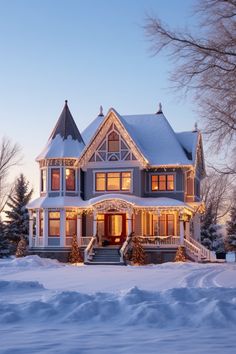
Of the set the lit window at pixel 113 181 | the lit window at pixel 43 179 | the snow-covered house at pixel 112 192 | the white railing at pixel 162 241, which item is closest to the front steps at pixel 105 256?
the snow-covered house at pixel 112 192

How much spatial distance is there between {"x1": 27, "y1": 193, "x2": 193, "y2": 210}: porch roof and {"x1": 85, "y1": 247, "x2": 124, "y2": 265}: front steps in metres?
2.98

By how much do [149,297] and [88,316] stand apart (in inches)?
75.2

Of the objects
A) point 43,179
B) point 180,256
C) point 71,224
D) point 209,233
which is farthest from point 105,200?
point 209,233

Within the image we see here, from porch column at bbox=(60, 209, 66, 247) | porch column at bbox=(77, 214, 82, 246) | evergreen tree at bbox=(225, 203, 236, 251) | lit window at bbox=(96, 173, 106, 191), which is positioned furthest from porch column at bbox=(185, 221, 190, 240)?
evergreen tree at bbox=(225, 203, 236, 251)

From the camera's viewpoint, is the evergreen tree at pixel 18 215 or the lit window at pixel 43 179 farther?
the evergreen tree at pixel 18 215

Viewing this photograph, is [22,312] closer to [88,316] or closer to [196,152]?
[88,316]

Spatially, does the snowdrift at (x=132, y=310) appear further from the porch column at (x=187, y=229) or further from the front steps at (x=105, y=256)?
the porch column at (x=187, y=229)

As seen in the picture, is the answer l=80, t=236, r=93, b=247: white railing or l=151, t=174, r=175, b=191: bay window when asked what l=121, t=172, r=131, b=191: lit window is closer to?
l=151, t=174, r=175, b=191: bay window

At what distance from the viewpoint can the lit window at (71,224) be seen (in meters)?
37.3

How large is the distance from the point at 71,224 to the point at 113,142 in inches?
246

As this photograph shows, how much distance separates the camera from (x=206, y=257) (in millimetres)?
35875

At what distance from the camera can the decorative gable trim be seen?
121ft

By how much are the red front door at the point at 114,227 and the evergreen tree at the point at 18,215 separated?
12413 millimetres

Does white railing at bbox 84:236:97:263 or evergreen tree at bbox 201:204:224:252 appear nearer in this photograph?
white railing at bbox 84:236:97:263
